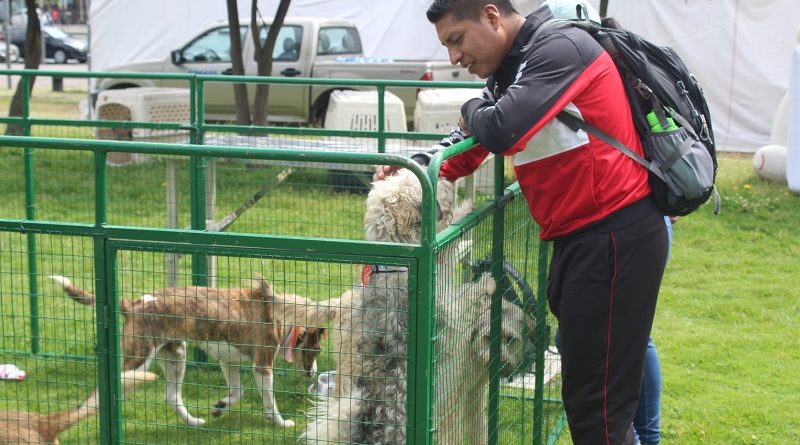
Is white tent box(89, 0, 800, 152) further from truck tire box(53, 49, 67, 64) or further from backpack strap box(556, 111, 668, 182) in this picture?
truck tire box(53, 49, 67, 64)

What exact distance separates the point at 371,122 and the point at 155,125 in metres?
3.58

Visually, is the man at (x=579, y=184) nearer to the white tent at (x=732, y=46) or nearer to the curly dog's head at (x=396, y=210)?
the curly dog's head at (x=396, y=210)

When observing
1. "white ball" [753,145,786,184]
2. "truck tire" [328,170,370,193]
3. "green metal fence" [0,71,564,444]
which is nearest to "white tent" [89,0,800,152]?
"white ball" [753,145,786,184]

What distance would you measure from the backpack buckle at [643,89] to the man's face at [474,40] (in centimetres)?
43

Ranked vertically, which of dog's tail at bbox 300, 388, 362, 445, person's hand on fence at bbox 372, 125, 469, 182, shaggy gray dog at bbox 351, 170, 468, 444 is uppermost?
person's hand on fence at bbox 372, 125, 469, 182

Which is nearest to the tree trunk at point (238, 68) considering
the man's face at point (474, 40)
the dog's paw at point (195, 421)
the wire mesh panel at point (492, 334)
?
the dog's paw at point (195, 421)

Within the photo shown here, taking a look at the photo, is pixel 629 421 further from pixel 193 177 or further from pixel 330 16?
pixel 330 16

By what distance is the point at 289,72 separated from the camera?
1584cm

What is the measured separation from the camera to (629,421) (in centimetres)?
326

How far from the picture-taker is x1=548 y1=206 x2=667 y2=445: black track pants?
10.1 feet

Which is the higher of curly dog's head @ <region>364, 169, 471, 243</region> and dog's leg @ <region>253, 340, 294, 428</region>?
curly dog's head @ <region>364, 169, 471, 243</region>

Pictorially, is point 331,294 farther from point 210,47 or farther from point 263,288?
point 210,47

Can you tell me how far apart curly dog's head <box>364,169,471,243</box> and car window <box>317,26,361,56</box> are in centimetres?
1289

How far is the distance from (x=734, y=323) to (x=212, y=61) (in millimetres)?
10878
